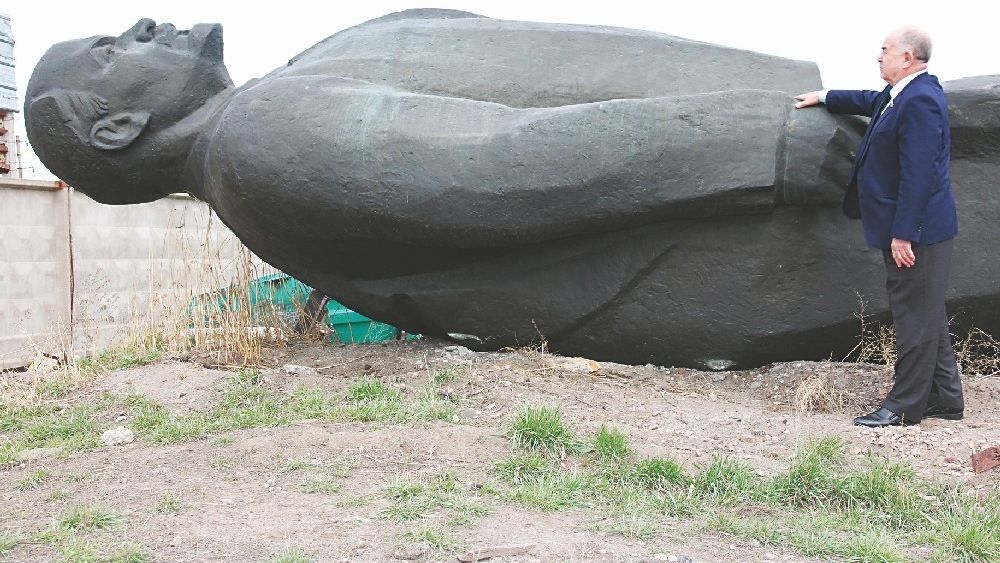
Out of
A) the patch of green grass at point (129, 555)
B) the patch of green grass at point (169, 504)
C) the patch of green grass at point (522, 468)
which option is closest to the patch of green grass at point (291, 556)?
the patch of green grass at point (129, 555)

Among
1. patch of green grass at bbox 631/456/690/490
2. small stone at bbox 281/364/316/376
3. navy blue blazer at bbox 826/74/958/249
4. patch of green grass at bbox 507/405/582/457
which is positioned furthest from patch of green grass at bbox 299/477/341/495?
navy blue blazer at bbox 826/74/958/249

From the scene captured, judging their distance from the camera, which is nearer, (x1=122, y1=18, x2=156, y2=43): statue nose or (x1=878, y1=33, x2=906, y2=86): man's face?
(x1=878, y1=33, x2=906, y2=86): man's face

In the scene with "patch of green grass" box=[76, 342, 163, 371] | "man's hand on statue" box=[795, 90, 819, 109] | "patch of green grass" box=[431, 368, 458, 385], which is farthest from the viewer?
"patch of green grass" box=[76, 342, 163, 371]

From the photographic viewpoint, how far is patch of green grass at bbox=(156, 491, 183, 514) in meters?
2.61

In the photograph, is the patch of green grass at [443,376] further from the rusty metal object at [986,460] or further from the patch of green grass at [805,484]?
the rusty metal object at [986,460]

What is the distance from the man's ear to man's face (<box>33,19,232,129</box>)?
0.12 feet

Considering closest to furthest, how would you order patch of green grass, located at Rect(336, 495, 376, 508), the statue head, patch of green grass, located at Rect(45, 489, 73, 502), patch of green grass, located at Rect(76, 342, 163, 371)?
patch of green grass, located at Rect(336, 495, 376, 508) → patch of green grass, located at Rect(45, 489, 73, 502) → the statue head → patch of green grass, located at Rect(76, 342, 163, 371)

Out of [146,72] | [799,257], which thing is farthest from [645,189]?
[146,72]

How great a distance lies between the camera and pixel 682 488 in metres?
2.77

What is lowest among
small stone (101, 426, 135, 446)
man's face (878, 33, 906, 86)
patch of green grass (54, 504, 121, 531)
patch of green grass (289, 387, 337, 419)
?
small stone (101, 426, 135, 446)

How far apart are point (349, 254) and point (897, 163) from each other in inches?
Answer: 86.2

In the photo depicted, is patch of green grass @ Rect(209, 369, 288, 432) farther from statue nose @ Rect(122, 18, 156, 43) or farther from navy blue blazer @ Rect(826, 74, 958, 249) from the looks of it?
navy blue blazer @ Rect(826, 74, 958, 249)

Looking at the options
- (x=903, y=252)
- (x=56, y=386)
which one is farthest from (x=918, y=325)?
(x=56, y=386)

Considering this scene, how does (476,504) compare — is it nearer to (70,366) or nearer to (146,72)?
(146,72)
